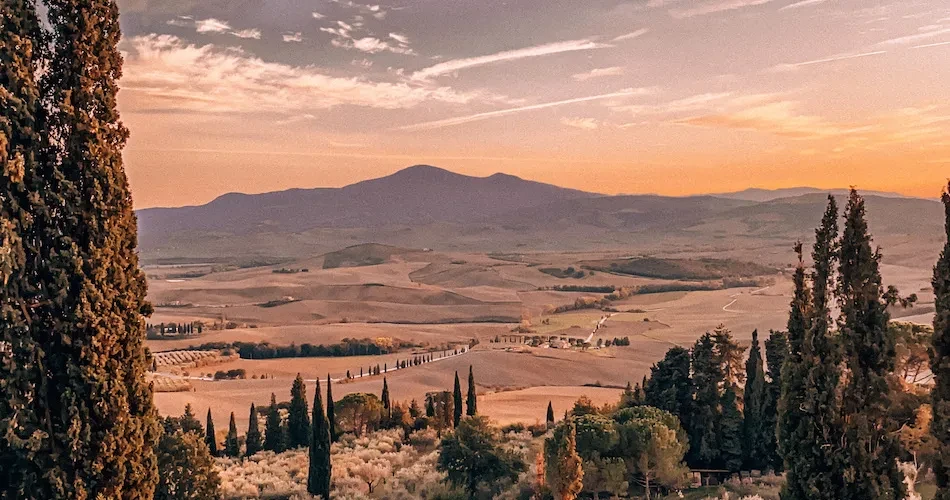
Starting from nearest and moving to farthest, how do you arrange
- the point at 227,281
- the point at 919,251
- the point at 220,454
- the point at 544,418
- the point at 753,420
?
1. the point at 753,420
2. the point at 220,454
3. the point at 544,418
4. the point at 919,251
5. the point at 227,281

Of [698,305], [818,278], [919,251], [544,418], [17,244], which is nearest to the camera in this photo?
[17,244]

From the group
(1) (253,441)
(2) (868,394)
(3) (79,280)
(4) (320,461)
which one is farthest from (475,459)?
(3) (79,280)

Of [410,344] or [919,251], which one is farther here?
[919,251]

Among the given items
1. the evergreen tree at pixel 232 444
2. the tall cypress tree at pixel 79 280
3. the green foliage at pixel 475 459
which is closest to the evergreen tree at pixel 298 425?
the evergreen tree at pixel 232 444

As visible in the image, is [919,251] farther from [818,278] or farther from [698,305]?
[818,278]

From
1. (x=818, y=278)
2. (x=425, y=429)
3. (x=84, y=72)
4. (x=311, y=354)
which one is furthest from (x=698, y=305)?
(x=84, y=72)

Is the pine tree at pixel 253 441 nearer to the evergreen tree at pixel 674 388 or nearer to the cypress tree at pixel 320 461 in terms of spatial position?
the cypress tree at pixel 320 461
